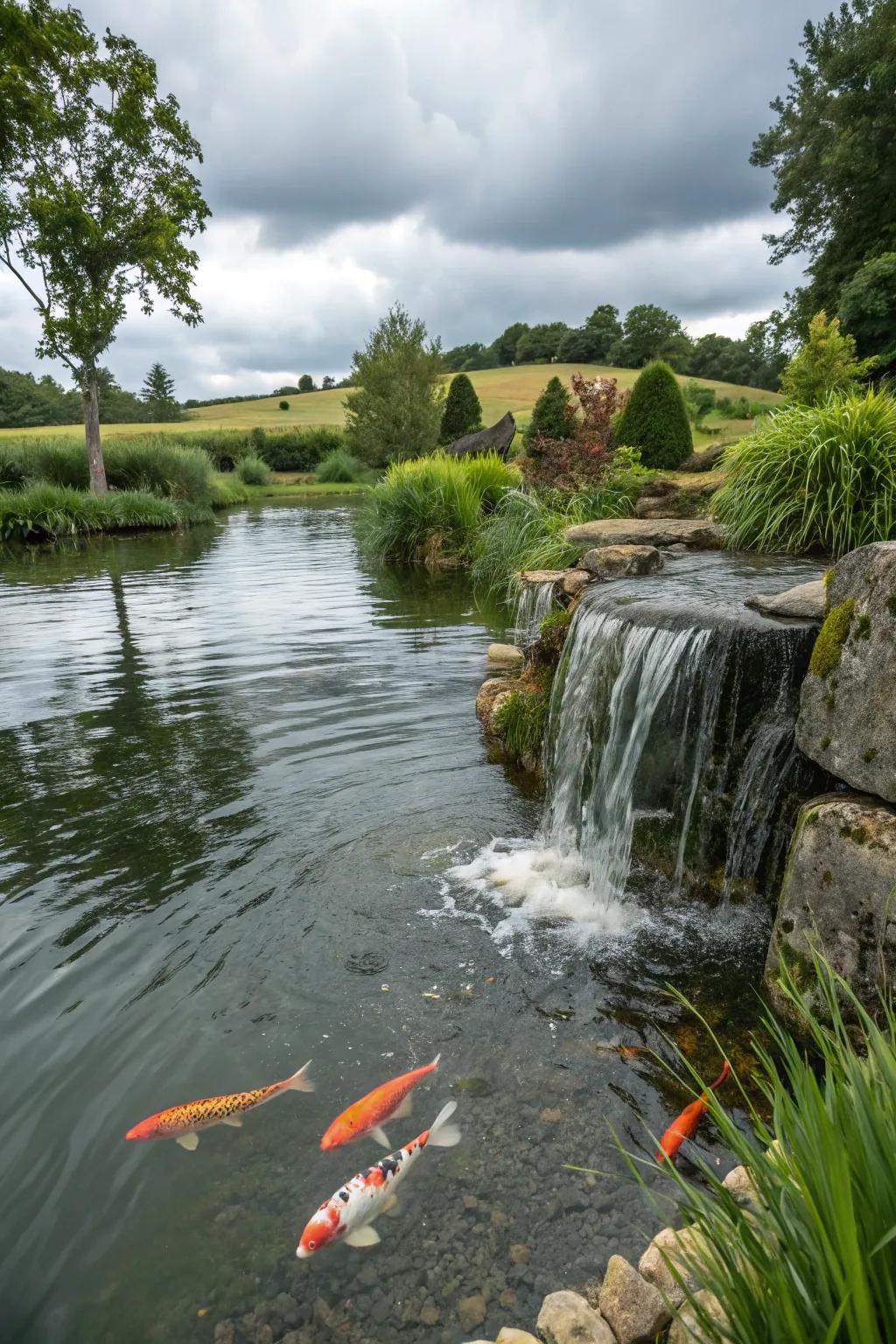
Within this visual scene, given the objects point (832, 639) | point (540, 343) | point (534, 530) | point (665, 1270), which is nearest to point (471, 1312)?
point (665, 1270)

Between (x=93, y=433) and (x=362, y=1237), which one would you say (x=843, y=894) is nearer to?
(x=362, y=1237)

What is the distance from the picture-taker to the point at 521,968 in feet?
11.6

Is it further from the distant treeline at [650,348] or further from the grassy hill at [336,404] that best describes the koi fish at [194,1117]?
the distant treeline at [650,348]

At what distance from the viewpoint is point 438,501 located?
53.0ft

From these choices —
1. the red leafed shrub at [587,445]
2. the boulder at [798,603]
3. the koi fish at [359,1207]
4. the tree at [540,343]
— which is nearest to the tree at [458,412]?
the red leafed shrub at [587,445]

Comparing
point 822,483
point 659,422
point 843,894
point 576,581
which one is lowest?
point 843,894

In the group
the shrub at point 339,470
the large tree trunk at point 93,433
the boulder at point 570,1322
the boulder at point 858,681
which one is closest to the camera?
the boulder at point 570,1322

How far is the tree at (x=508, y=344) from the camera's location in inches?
3920

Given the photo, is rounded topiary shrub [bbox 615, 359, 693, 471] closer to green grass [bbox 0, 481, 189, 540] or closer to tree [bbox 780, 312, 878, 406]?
tree [bbox 780, 312, 878, 406]

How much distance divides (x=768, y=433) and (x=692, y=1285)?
7.87m

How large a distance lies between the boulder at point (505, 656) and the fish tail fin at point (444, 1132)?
600 cm

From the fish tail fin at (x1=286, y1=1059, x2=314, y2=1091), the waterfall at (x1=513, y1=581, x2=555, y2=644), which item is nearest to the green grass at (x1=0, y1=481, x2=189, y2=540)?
the waterfall at (x1=513, y1=581, x2=555, y2=644)

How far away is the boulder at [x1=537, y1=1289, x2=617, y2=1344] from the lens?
190cm

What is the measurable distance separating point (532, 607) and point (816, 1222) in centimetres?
769
